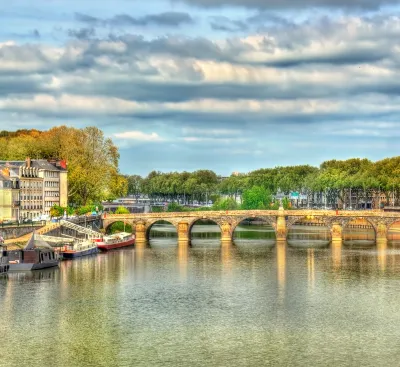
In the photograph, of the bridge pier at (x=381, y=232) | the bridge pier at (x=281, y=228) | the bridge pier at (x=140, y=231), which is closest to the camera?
the bridge pier at (x=381, y=232)

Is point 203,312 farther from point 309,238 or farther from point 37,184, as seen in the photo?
point 309,238

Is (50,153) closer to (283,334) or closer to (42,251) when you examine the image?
(42,251)

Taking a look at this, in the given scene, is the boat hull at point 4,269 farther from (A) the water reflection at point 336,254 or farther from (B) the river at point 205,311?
(A) the water reflection at point 336,254

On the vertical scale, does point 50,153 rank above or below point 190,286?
above

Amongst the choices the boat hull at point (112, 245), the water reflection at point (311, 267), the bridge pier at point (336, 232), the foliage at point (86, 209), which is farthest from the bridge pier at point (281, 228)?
the foliage at point (86, 209)

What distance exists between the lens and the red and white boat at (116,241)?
122125mm

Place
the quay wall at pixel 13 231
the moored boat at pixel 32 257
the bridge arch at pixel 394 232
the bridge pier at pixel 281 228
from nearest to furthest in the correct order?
1. the moored boat at pixel 32 257
2. the quay wall at pixel 13 231
3. the bridge arch at pixel 394 232
4. the bridge pier at pixel 281 228

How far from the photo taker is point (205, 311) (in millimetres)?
71250

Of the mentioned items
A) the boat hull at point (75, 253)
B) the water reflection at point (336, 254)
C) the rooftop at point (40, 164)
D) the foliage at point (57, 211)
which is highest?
the rooftop at point (40, 164)

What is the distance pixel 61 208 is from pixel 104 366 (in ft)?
278

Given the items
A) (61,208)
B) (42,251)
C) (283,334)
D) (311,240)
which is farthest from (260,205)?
(283,334)

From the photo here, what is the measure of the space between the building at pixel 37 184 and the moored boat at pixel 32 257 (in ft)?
106

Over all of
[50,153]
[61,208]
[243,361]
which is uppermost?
[50,153]

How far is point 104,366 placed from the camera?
177ft
